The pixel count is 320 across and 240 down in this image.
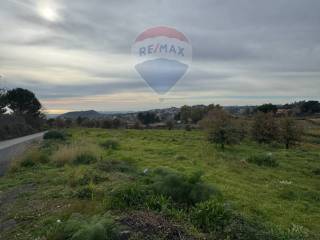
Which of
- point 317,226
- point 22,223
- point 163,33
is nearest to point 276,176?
point 317,226

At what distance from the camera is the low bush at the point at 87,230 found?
14.3 feet

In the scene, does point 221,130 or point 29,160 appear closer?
point 29,160

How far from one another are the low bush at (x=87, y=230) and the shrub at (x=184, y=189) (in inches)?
67.2

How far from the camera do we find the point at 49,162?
14234 mm

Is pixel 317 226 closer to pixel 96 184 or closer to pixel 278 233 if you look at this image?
pixel 278 233

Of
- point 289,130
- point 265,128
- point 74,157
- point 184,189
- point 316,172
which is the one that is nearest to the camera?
point 184,189

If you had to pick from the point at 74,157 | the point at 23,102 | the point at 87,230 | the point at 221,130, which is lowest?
the point at 74,157

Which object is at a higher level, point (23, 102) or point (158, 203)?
point (23, 102)

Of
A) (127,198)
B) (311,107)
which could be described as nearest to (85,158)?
(127,198)

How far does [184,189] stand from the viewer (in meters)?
6.67

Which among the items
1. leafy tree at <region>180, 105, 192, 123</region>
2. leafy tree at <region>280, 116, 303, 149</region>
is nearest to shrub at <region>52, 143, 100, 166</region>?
leafy tree at <region>280, 116, 303, 149</region>

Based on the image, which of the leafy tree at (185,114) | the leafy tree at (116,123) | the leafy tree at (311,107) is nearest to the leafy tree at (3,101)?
the leafy tree at (116,123)

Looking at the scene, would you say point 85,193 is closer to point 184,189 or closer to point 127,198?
point 127,198

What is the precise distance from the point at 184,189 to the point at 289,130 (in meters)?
24.1
